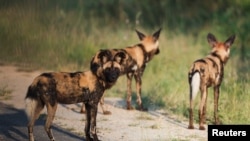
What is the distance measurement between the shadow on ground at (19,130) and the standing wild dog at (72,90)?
0.93 ft

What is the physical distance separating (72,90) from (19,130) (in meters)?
0.83

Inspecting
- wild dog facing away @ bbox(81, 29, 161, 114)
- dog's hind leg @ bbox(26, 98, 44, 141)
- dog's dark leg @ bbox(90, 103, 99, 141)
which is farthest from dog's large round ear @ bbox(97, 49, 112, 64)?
wild dog facing away @ bbox(81, 29, 161, 114)

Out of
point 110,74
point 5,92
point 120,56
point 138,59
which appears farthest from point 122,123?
point 5,92

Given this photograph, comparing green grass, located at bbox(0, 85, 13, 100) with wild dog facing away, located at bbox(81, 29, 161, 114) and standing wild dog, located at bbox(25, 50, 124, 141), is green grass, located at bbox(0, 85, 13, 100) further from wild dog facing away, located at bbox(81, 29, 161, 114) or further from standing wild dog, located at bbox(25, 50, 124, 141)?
standing wild dog, located at bbox(25, 50, 124, 141)

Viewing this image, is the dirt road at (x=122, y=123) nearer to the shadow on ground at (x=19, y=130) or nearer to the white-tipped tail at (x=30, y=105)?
the shadow on ground at (x=19, y=130)

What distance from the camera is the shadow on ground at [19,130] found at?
249 inches

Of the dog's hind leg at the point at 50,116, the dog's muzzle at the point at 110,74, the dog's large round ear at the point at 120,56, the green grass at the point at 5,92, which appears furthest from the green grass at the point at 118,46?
the dog's hind leg at the point at 50,116

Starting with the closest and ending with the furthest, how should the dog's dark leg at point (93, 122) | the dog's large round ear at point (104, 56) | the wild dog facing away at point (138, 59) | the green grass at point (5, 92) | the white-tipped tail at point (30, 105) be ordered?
the white-tipped tail at point (30, 105)
the dog's dark leg at point (93, 122)
the dog's large round ear at point (104, 56)
the wild dog facing away at point (138, 59)
the green grass at point (5, 92)

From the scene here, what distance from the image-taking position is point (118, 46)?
11125 mm

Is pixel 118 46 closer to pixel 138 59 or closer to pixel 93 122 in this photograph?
pixel 138 59

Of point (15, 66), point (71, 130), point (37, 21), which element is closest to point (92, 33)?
point (37, 21)

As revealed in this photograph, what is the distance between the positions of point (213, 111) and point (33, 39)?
3.59 metres

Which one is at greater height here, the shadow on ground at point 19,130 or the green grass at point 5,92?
the green grass at point 5,92

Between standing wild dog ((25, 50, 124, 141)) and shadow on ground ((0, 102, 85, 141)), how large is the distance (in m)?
0.28
